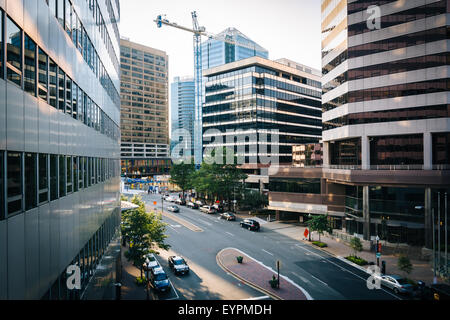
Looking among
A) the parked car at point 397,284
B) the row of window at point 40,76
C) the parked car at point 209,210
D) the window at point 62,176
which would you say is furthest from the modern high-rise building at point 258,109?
the window at point 62,176

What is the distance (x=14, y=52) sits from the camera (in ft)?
24.0

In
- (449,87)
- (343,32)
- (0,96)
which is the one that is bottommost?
(0,96)

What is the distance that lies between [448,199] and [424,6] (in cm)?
2198

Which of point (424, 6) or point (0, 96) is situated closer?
point (0, 96)

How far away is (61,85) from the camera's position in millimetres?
11398

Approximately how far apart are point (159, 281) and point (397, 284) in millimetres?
19159

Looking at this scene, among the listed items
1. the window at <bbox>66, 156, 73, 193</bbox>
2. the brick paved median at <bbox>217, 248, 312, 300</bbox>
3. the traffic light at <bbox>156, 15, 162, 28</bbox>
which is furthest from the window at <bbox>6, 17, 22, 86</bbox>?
the traffic light at <bbox>156, 15, 162, 28</bbox>

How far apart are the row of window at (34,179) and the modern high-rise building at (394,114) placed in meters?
33.1

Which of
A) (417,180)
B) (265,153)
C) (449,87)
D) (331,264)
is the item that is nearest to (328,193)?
(417,180)

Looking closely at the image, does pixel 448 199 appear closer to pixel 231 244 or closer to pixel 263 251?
pixel 263 251

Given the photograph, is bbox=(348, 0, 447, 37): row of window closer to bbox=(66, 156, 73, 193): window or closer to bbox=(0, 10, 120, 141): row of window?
bbox=(0, 10, 120, 141): row of window

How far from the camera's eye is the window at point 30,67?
8.08 metres

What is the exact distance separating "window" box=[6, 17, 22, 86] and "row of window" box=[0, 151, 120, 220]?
1.87m

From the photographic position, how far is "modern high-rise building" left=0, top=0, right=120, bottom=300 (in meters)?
6.96
